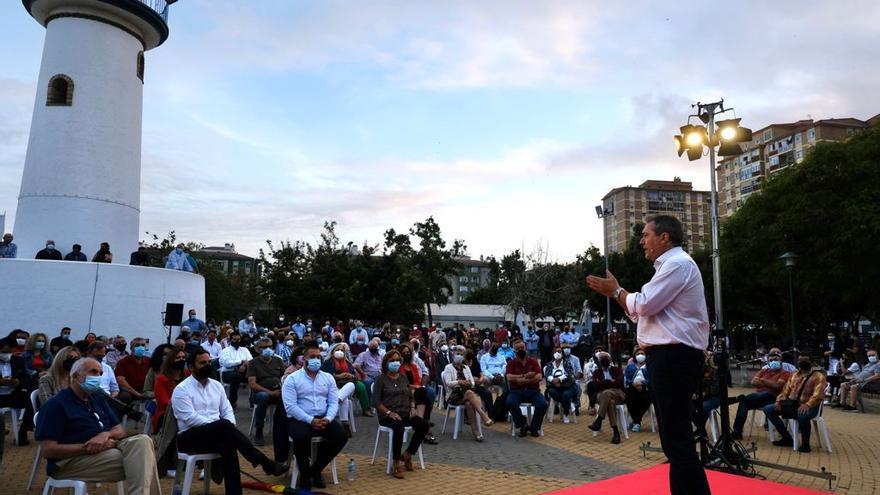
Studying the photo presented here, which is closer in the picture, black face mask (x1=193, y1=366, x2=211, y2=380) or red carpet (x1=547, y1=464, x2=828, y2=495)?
red carpet (x1=547, y1=464, x2=828, y2=495)

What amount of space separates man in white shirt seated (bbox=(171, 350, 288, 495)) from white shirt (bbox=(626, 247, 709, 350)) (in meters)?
3.88

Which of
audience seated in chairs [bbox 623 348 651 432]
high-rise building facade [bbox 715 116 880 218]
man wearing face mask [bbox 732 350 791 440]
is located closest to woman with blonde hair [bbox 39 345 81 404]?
audience seated in chairs [bbox 623 348 651 432]

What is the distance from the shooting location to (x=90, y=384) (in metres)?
4.58

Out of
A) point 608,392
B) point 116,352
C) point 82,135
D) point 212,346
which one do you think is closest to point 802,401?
point 608,392

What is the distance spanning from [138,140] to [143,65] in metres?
2.59

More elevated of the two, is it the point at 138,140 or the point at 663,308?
the point at 138,140

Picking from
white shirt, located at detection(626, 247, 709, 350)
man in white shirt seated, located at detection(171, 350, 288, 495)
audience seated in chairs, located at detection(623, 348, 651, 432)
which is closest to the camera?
white shirt, located at detection(626, 247, 709, 350)

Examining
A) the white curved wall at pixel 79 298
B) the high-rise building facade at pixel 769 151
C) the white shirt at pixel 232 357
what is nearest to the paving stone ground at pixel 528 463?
the white shirt at pixel 232 357

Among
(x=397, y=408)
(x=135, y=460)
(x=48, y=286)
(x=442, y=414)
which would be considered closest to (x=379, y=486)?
(x=397, y=408)

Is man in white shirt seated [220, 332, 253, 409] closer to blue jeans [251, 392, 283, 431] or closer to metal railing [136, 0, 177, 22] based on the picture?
blue jeans [251, 392, 283, 431]

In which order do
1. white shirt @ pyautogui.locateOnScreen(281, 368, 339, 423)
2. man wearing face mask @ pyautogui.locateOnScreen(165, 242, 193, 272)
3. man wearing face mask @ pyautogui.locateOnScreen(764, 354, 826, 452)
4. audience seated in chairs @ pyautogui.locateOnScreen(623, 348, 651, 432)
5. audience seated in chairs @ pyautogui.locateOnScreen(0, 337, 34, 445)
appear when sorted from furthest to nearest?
1. man wearing face mask @ pyautogui.locateOnScreen(165, 242, 193, 272)
2. audience seated in chairs @ pyautogui.locateOnScreen(623, 348, 651, 432)
3. man wearing face mask @ pyautogui.locateOnScreen(764, 354, 826, 452)
4. audience seated in chairs @ pyautogui.locateOnScreen(0, 337, 34, 445)
5. white shirt @ pyautogui.locateOnScreen(281, 368, 339, 423)

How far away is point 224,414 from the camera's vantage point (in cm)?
574

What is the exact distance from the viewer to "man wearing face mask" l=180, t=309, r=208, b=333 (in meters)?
15.6

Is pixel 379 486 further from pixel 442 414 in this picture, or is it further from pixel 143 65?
pixel 143 65
